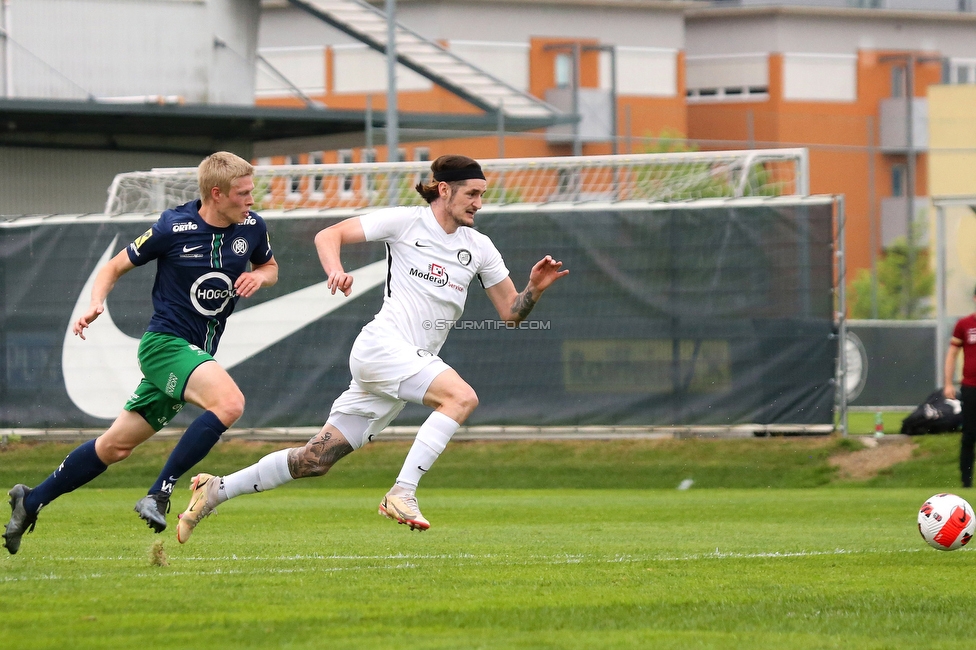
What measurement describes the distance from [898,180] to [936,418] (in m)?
36.4

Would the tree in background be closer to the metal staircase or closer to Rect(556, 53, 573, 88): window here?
Rect(556, 53, 573, 88): window

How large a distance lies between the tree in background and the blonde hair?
35738 millimetres

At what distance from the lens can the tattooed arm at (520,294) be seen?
8117 mm

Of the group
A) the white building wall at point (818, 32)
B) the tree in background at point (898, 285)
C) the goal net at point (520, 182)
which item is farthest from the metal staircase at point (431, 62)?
the white building wall at point (818, 32)

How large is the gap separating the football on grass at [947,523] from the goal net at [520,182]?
10.0 m

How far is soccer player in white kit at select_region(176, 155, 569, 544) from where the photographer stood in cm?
788

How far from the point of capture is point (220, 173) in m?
7.86

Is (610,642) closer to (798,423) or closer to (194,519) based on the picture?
(194,519)

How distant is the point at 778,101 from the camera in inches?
2082

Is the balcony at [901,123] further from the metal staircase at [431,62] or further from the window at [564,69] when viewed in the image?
the metal staircase at [431,62]

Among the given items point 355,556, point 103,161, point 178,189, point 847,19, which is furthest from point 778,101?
point 355,556

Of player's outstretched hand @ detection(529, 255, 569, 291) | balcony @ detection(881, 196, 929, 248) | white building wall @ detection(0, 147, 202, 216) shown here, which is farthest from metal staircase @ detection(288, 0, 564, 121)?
player's outstretched hand @ detection(529, 255, 569, 291)

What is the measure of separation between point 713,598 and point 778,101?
48472mm

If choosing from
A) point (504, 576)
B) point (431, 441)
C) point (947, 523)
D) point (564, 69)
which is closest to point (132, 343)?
point (431, 441)
